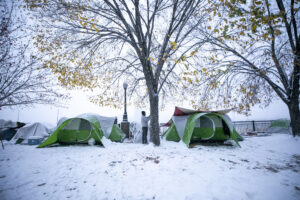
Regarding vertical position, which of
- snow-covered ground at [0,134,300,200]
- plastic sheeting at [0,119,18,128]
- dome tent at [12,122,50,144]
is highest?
plastic sheeting at [0,119,18,128]

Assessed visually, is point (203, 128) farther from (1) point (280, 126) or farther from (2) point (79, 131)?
(1) point (280, 126)

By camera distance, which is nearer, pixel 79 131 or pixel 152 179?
pixel 152 179

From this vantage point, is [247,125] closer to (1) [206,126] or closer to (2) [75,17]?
(1) [206,126]

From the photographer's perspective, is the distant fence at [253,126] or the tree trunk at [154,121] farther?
the distant fence at [253,126]

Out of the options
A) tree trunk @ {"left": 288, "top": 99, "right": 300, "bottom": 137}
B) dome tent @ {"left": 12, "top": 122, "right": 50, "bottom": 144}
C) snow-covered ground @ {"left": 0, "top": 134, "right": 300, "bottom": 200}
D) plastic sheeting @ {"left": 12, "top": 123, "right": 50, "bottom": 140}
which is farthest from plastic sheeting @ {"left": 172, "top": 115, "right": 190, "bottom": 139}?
plastic sheeting @ {"left": 12, "top": 123, "right": 50, "bottom": 140}

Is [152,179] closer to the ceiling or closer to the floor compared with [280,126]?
closer to the floor

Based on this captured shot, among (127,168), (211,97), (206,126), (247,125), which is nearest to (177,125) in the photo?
(206,126)

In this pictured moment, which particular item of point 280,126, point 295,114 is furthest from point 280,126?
point 295,114

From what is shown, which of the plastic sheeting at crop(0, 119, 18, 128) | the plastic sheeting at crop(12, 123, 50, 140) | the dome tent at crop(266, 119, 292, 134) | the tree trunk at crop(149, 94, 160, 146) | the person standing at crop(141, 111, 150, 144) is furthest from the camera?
the dome tent at crop(266, 119, 292, 134)

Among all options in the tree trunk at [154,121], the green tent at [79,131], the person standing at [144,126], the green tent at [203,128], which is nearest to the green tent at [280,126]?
the green tent at [203,128]

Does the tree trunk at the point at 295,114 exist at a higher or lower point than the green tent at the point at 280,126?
higher

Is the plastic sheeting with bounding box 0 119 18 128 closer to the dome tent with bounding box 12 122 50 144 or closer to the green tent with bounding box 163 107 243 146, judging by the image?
the dome tent with bounding box 12 122 50 144

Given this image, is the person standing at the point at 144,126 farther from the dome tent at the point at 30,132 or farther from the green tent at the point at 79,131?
the dome tent at the point at 30,132

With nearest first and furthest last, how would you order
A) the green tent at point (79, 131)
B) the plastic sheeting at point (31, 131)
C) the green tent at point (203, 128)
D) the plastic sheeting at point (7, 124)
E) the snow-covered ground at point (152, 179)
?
1. the snow-covered ground at point (152, 179)
2. the green tent at point (79, 131)
3. the green tent at point (203, 128)
4. the plastic sheeting at point (31, 131)
5. the plastic sheeting at point (7, 124)
